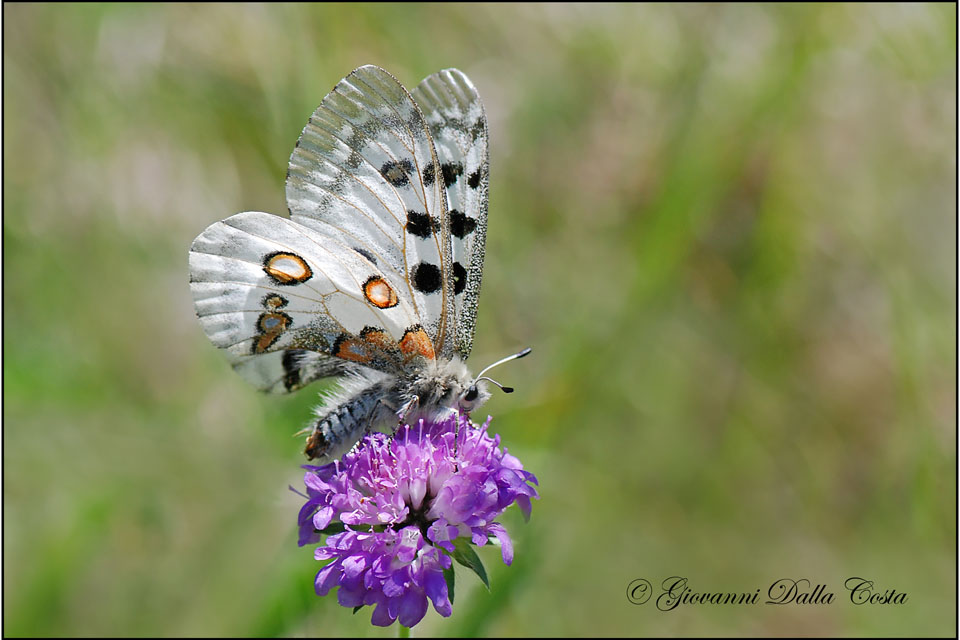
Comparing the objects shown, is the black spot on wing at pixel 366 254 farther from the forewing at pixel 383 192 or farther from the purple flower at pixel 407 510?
the purple flower at pixel 407 510

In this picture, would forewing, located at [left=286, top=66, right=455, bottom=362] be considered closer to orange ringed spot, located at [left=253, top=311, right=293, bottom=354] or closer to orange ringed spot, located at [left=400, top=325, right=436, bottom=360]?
orange ringed spot, located at [left=400, top=325, right=436, bottom=360]

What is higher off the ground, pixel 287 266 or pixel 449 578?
pixel 287 266

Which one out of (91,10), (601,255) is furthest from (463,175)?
(91,10)

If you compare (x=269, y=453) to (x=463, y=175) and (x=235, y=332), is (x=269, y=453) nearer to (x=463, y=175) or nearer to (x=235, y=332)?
(x=235, y=332)

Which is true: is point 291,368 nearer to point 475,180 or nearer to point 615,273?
point 475,180

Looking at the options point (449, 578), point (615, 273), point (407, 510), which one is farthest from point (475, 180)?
point (615, 273)

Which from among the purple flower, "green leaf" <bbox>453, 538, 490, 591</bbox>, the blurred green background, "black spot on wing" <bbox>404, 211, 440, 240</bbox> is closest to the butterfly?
"black spot on wing" <bbox>404, 211, 440, 240</bbox>
